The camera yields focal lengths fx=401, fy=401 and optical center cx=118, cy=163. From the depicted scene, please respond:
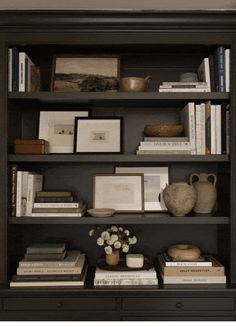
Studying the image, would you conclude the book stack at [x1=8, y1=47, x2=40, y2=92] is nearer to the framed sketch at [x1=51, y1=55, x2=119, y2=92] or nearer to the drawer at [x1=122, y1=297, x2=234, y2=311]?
the framed sketch at [x1=51, y1=55, x2=119, y2=92]

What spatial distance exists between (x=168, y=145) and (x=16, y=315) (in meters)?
1.34

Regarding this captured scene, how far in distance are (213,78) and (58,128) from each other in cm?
104

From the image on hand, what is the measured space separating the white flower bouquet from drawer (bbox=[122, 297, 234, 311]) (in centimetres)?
31

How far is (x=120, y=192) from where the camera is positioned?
8.68 feet

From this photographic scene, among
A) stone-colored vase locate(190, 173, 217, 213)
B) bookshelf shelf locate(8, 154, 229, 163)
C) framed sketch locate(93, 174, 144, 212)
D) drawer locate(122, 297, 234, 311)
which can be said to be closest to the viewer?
drawer locate(122, 297, 234, 311)

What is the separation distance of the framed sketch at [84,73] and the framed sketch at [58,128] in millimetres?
206

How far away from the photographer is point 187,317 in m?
2.32

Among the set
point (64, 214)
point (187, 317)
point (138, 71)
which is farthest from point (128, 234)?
point (138, 71)

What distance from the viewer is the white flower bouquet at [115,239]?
2459 millimetres

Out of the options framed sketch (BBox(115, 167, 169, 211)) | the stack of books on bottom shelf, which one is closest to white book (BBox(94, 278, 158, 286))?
the stack of books on bottom shelf

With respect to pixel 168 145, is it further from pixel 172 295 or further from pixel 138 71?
pixel 172 295

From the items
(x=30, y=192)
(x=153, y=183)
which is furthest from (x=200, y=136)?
(x=30, y=192)

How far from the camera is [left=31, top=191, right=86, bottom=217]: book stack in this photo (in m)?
2.43

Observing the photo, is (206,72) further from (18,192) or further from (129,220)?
(18,192)
